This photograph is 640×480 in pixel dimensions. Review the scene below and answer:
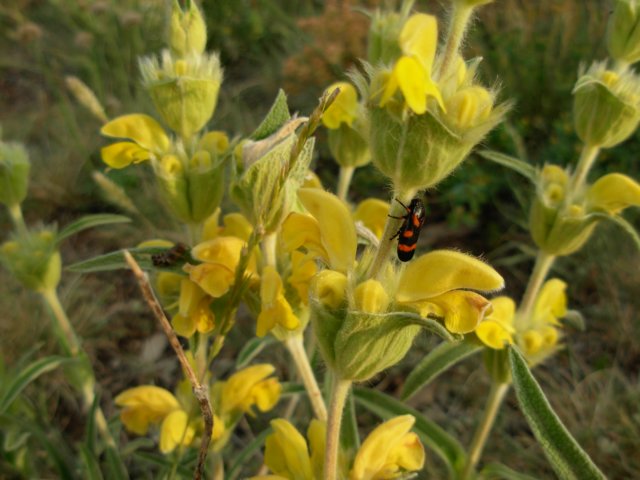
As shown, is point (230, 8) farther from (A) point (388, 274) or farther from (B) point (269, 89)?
(A) point (388, 274)

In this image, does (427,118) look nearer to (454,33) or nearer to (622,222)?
(454,33)

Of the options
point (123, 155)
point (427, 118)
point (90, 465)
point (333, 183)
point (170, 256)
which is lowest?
point (333, 183)

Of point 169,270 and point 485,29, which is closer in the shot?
point 169,270

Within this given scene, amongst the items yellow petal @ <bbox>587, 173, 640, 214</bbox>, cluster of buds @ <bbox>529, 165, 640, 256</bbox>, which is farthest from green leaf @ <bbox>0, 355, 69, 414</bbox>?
yellow petal @ <bbox>587, 173, 640, 214</bbox>

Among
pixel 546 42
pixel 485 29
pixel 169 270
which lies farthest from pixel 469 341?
pixel 485 29

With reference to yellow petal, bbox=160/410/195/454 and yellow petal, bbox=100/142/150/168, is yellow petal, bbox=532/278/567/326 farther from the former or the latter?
yellow petal, bbox=100/142/150/168

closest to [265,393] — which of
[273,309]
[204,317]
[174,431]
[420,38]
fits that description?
[174,431]

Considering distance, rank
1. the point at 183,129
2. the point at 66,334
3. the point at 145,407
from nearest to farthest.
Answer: the point at 183,129, the point at 145,407, the point at 66,334
